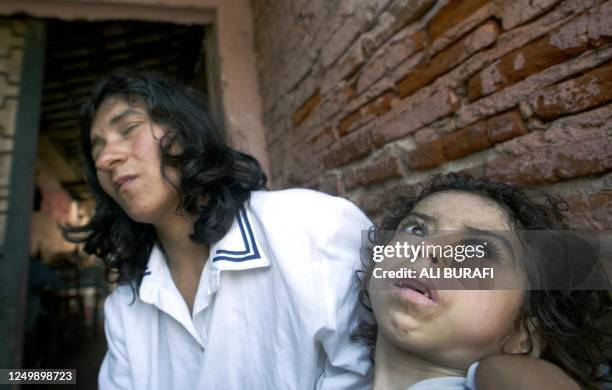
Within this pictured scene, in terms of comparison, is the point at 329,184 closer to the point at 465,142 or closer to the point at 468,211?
the point at 465,142

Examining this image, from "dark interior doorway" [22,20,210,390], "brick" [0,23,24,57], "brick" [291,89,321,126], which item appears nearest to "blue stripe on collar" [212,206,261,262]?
"brick" [291,89,321,126]

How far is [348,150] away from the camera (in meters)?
1.65

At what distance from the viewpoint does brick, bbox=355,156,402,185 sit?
1.37m

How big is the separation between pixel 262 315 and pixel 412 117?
81 cm

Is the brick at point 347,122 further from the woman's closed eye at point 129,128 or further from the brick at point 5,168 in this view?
the brick at point 5,168

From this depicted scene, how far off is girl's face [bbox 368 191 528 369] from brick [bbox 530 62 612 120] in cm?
29

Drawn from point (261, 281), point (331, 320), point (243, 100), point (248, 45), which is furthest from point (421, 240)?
point (248, 45)

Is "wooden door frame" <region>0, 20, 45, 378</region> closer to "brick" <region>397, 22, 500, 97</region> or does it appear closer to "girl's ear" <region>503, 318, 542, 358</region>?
"brick" <region>397, 22, 500, 97</region>

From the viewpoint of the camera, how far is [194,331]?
46.6 inches

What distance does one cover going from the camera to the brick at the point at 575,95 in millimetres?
771

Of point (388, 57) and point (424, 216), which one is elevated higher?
point (388, 57)

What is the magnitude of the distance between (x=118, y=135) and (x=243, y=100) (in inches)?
59.3

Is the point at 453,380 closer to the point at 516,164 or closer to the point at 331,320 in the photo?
the point at 331,320

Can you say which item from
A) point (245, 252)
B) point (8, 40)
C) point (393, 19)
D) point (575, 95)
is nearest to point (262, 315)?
point (245, 252)
